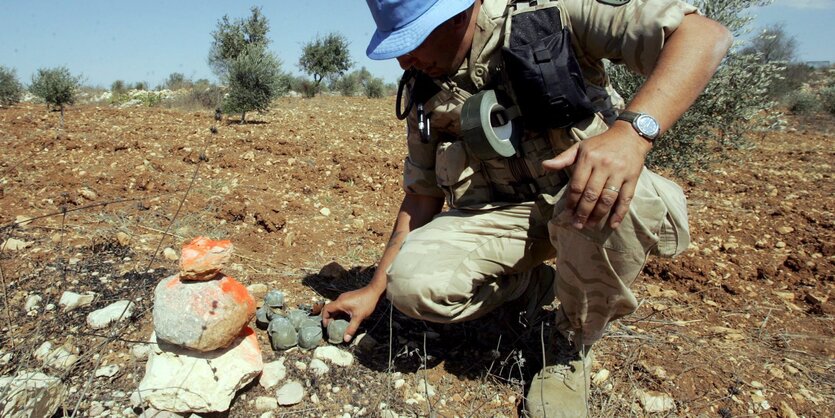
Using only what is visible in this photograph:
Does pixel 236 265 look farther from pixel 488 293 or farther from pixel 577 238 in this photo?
pixel 577 238

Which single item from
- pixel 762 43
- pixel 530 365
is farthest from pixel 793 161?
pixel 762 43

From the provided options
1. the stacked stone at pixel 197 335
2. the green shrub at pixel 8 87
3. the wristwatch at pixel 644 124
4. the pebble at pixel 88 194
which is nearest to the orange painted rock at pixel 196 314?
the stacked stone at pixel 197 335

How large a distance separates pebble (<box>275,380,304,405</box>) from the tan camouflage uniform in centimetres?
46

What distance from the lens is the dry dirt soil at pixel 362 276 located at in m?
1.92

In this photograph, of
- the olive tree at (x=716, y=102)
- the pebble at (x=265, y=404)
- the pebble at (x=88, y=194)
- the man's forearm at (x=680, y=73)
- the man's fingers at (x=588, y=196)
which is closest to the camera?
the man's fingers at (x=588, y=196)

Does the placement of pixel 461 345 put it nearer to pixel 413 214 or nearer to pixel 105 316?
pixel 413 214

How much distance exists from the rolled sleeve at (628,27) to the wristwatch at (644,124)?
0.28m

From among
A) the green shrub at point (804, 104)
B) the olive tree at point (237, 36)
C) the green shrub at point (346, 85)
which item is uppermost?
the olive tree at point (237, 36)

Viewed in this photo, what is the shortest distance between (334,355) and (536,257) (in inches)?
35.6

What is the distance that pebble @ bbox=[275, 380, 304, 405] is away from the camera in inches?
70.2

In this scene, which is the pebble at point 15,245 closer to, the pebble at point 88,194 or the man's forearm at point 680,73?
the pebble at point 88,194

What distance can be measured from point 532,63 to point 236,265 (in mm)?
1887

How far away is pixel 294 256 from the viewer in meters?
3.07

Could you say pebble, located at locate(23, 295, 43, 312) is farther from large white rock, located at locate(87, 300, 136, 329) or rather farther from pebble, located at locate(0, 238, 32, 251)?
pebble, located at locate(0, 238, 32, 251)
